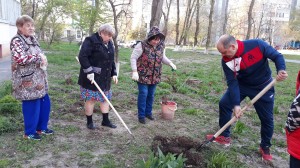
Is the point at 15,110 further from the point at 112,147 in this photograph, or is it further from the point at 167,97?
the point at 167,97

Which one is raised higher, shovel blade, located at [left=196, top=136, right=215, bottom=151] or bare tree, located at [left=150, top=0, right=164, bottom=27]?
bare tree, located at [left=150, top=0, right=164, bottom=27]

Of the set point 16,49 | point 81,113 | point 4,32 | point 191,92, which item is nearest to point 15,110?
point 81,113

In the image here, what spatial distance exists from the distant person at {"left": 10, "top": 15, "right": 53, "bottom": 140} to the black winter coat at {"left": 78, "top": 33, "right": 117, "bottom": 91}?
0.56 meters

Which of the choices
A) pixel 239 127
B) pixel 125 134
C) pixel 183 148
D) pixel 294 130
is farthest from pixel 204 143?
pixel 294 130

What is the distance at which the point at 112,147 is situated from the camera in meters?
4.02

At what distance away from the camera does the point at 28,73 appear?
377cm

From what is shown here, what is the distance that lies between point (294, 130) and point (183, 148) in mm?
1864

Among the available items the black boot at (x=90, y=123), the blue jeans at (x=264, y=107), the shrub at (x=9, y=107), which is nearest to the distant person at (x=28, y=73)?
the black boot at (x=90, y=123)

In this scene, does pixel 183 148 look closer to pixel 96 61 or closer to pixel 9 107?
pixel 96 61

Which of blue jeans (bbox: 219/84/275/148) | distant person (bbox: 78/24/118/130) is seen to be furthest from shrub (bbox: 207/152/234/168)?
→ distant person (bbox: 78/24/118/130)

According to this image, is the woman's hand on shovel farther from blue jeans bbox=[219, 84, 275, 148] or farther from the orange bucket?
the orange bucket

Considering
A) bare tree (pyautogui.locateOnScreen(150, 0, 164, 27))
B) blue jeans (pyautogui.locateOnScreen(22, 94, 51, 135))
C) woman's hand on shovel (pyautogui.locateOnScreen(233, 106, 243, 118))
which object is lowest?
blue jeans (pyautogui.locateOnScreen(22, 94, 51, 135))

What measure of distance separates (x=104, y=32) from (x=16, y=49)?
1221 millimetres

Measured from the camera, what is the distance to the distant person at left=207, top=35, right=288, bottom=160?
3.52 metres
